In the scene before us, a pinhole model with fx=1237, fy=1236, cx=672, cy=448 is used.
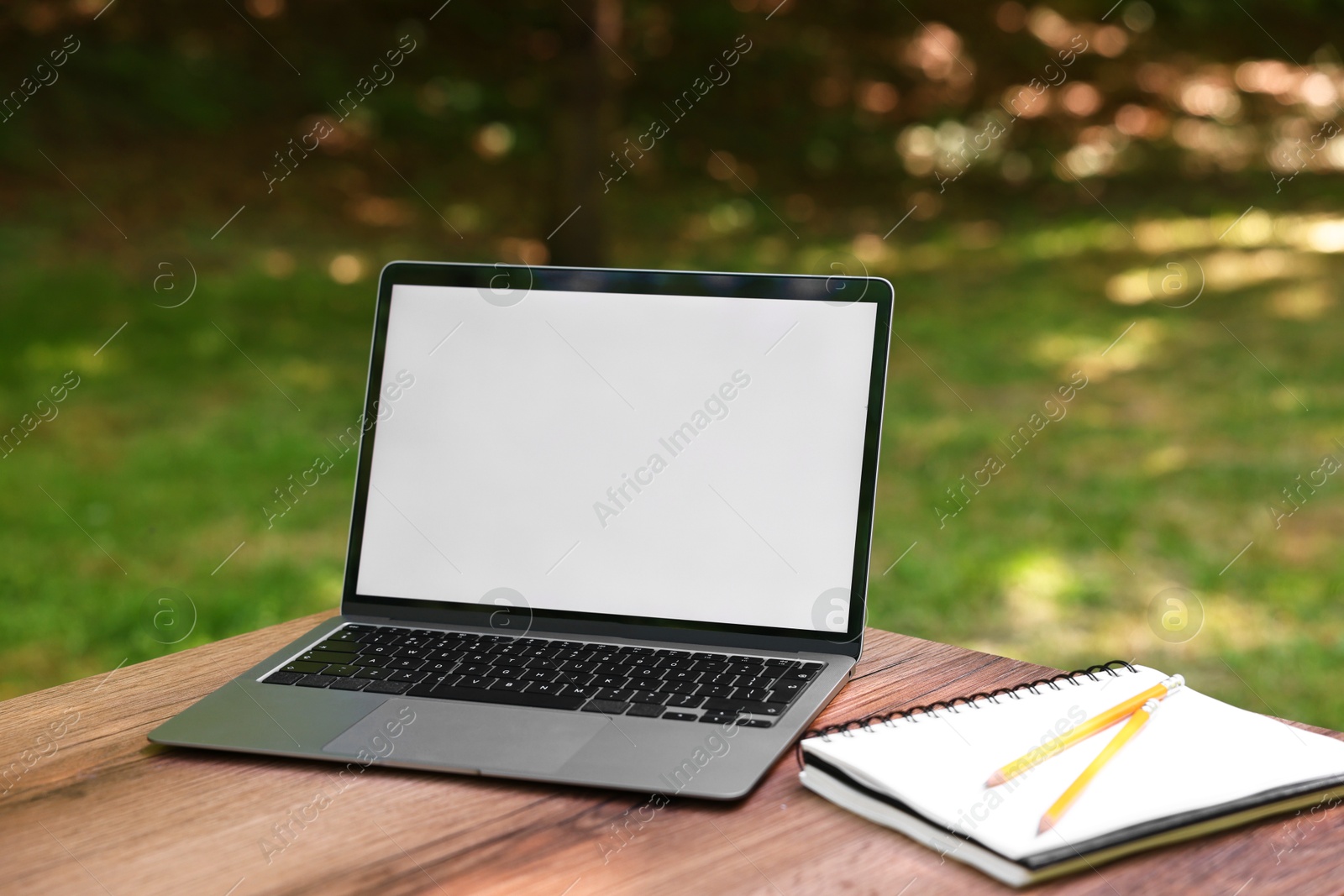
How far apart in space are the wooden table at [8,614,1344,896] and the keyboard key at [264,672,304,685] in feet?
0.41

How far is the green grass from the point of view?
311 centimetres

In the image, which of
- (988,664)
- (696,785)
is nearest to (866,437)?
(988,664)

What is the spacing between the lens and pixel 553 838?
0.86 metres

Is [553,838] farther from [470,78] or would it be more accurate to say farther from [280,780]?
[470,78]

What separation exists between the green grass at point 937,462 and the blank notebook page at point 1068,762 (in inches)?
75.4

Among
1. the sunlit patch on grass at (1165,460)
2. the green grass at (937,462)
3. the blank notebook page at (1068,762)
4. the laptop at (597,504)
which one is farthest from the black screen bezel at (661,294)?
the sunlit patch on grass at (1165,460)

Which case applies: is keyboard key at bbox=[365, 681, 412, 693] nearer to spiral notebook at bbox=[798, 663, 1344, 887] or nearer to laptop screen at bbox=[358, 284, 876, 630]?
laptop screen at bbox=[358, 284, 876, 630]

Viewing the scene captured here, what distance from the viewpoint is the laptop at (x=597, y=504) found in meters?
1.10

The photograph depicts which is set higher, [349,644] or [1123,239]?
[349,644]

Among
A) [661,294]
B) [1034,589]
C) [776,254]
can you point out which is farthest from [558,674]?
[776,254]

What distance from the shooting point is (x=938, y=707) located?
3.25 feet

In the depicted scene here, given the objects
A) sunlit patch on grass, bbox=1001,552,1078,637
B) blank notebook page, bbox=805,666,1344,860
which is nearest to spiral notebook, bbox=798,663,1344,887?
blank notebook page, bbox=805,666,1344,860

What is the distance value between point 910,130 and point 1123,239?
78.4 inches

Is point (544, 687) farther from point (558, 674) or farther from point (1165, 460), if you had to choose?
point (1165, 460)
